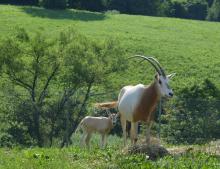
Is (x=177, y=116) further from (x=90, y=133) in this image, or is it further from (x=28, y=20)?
(x=28, y=20)

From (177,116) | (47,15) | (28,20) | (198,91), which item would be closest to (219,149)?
(177,116)

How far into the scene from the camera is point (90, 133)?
704 inches

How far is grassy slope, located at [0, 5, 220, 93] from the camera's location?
140ft

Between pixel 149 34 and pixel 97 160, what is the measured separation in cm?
4226

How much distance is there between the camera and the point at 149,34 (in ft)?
180

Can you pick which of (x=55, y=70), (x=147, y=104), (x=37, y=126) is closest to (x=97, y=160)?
(x=147, y=104)

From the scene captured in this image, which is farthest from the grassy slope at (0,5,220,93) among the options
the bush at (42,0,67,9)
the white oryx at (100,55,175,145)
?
the white oryx at (100,55,175,145)

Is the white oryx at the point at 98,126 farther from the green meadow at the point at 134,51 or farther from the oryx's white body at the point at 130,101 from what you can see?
the oryx's white body at the point at 130,101

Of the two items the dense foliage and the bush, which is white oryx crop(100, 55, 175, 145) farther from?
the bush

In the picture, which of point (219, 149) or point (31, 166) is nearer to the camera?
point (31, 166)

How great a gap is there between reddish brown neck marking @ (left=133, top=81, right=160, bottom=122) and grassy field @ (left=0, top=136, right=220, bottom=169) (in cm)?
136

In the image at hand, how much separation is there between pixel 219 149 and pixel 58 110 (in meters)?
8.62

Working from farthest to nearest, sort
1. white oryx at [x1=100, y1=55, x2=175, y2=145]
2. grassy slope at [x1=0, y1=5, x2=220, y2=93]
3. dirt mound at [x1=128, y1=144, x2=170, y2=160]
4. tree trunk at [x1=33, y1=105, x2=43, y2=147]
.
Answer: grassy slope at [x1=0, y1=5, x2=220, y2=93]
tree trunk at [x1=33, y1=105, x2=43, y2=147]
white oryx at [x1=100, y1=55, x2=175, y2=145]
dirt mound at [x1=128, y1=144, x2=170, y2=160]

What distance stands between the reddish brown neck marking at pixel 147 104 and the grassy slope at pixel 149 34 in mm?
21932
